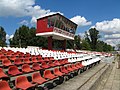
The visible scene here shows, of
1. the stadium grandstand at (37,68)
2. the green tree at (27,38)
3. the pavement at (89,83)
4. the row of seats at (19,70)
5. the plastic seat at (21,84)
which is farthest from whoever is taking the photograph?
the green tree at (27,38)

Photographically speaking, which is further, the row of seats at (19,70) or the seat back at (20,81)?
the row of seats at (19,70)

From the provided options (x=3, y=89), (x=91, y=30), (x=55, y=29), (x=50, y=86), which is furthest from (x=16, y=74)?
(x=91, y=30)

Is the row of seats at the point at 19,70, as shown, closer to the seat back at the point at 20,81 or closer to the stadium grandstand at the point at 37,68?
the stadium grandstand at the point at 37,68

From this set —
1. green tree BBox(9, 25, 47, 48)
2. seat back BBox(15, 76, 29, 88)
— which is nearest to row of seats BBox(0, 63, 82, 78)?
seat back BBox(15, 76, 29, 88)

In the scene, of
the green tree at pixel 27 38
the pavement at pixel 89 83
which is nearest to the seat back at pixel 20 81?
the pavement at pixel 89 83

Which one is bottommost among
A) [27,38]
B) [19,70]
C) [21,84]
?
[21,84]

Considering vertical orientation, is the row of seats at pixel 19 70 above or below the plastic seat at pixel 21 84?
above

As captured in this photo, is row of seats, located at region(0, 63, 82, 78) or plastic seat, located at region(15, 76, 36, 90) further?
row of seats, located at region(0, 63, 82, 78)

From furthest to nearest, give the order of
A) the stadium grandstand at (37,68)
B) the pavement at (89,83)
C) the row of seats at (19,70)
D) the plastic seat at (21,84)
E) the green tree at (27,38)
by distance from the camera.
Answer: the green tree at (27,38) < the pavement at (89,83) < the row of seats at (19,70) < the stadium grandstand at (37,68) < the plastic seat at (21,84)

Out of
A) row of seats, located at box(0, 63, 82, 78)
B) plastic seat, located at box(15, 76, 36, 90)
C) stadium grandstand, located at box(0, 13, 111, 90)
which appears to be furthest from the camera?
row of seats, located at box(0, 63, 82, 78)

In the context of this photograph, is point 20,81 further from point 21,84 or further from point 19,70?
point 19,70

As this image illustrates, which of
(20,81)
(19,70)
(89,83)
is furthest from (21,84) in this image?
(89,83)

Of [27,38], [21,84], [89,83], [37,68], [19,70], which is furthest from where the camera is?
[27,38]

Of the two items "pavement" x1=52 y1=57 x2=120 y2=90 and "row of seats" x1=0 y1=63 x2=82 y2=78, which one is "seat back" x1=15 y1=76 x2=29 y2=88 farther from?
"pavement" x1=52 y1=57 x2=120 y2=90
